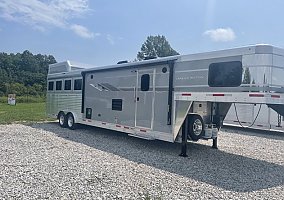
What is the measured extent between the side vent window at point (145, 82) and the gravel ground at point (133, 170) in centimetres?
186

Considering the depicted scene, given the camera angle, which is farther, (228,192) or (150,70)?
(150,70)

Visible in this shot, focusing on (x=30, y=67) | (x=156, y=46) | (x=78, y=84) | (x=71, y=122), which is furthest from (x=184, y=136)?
(x=30, y=67)

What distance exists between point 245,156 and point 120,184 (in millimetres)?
4548

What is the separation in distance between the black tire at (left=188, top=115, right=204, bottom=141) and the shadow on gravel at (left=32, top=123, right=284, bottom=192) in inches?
22.3

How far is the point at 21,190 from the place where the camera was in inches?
188

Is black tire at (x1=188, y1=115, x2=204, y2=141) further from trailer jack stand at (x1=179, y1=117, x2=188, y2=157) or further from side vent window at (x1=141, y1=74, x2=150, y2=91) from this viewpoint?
side vent window at (x1=141, y1=74, x2=150, y2=91)

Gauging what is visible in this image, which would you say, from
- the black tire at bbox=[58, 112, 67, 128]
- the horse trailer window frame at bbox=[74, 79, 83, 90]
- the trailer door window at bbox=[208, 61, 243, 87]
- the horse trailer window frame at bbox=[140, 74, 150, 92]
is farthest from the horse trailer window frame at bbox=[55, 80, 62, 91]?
the trailer door window at bbox=[208, 61, 243, 87]

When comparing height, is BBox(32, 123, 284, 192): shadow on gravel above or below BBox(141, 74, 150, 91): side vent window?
below

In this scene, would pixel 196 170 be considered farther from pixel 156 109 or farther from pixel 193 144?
pixel 193 144

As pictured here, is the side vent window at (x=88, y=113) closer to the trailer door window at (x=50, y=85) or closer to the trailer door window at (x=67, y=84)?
the trailer door window at (x=67, y=84)

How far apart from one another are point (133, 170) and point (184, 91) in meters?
2.57

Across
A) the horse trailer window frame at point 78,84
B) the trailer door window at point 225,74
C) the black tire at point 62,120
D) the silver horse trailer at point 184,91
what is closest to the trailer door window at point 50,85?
the black tire at point 62,120

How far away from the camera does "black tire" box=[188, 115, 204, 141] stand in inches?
320

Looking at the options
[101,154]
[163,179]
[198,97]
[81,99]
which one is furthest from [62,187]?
[81,99]
